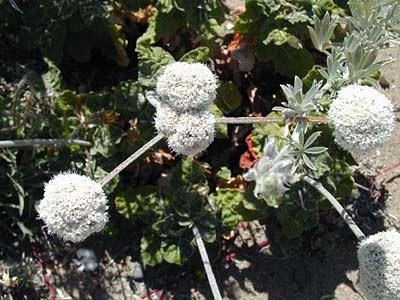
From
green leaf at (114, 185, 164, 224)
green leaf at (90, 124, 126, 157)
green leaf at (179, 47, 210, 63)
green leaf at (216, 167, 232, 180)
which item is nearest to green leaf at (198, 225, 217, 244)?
green leaf at (114, 185, 164, 224)

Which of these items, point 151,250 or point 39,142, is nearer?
point 39,142

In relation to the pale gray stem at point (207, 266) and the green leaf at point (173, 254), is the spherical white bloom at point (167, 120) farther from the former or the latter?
the green leaf at point (173, 254)

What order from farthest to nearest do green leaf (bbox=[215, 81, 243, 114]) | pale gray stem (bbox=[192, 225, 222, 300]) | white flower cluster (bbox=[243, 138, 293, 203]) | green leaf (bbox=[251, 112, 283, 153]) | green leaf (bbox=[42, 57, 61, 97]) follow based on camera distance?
green leaf (bbox=[215, 81, 243, 114])
green leaf (bbox=[42, 57, 61, 97])
green leaf (bbox=[251, 112, 283, 153])
pale gray stem (bbox=[192, 225, 222, 300])
white flower cluster (bbox=[243, 138, 293, 203])

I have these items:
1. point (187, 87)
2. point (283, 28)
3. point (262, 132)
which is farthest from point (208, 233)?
point (283, 28)

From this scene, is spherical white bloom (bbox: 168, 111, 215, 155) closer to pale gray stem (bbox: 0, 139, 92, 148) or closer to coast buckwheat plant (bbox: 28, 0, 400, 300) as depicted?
coast buckwheat plant (bbox: 28, 0, 400, 300)

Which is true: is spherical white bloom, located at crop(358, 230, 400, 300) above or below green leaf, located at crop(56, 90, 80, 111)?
below

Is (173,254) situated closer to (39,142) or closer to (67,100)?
(39,142)

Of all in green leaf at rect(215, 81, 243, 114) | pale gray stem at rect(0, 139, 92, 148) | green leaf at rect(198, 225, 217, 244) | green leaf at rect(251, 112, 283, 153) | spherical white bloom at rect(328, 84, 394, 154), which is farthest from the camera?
green leaf at rect(215, 81, 243, 114)
